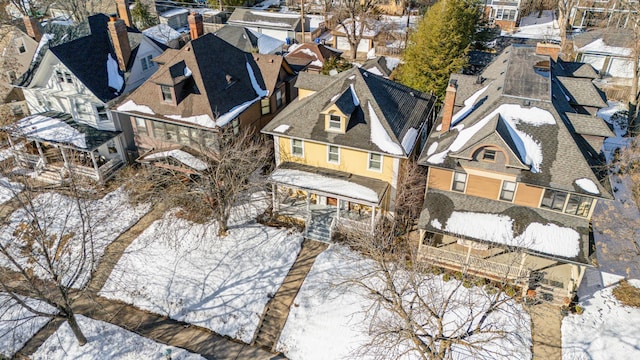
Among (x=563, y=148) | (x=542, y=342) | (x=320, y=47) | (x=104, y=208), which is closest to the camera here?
(x=542, y=342)

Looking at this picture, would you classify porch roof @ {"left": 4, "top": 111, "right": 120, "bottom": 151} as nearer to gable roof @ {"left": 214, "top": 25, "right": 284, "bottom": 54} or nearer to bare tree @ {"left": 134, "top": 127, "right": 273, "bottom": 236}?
bare tree @ {"left": 134, "top": 127, "right": 273, "bottom": 236}

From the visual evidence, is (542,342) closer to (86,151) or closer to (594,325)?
(594,325)

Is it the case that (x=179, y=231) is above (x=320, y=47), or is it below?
below

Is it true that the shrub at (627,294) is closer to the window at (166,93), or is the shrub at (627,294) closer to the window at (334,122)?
the window at (334,122)

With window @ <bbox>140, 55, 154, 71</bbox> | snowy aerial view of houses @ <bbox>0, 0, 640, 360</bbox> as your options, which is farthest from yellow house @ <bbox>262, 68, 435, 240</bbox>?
window @ <bbox>140, 55, 154, 71</bbox>

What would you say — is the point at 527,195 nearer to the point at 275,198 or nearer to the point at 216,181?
the point at 275,198

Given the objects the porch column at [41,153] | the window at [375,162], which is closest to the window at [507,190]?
the window at [375,162]

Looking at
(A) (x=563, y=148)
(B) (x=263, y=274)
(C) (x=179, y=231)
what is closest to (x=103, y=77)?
(C) (x=179, y=231)
